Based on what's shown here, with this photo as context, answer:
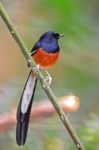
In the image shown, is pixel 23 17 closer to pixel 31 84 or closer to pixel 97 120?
pixel 97 120

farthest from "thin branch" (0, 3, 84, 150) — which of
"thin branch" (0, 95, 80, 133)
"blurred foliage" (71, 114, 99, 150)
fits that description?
"blurred foliage" (71, 114, 99, 150)

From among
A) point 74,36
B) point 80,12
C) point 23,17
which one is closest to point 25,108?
point 74,36

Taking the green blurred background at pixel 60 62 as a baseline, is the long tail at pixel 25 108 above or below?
above

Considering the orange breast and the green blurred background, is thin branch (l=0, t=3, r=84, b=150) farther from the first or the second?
the green blurred background

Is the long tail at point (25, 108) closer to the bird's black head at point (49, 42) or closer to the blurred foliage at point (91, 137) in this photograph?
the bird's black head at point (49, 42)

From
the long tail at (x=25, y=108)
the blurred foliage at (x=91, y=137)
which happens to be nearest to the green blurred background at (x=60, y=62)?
the blurred foliage at (x=91, y=137)
